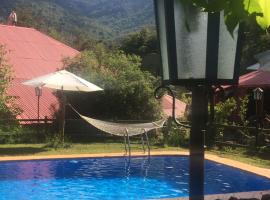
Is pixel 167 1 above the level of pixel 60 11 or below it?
below

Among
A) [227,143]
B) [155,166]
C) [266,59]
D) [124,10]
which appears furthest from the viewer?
[124,10]

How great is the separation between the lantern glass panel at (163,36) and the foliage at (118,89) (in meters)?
13.6

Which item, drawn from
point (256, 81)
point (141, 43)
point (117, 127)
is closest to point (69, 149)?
point (117, 127)

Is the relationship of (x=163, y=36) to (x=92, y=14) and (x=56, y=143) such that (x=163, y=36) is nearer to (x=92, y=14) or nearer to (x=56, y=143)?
(x=56, y=143)

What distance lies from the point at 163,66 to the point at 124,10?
62273 millimetres

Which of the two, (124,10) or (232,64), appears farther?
(124,10)

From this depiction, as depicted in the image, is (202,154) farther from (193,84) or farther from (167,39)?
(167,39)

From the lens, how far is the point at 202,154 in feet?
6.79

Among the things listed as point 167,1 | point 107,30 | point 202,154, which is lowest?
point 202,154

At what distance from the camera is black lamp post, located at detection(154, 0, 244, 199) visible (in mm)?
1956

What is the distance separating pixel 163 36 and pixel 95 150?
11.3 meters

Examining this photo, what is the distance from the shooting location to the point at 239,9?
1055 millimetres

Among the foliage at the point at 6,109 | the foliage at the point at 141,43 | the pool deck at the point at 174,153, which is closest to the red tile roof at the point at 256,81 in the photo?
the pool deck at the point at 174,153

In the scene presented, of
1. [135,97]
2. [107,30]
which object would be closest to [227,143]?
[135,97]
